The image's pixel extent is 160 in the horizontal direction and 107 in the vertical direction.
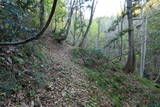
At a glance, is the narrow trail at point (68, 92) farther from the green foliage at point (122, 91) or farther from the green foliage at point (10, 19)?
the green foliage at point (10, 19)

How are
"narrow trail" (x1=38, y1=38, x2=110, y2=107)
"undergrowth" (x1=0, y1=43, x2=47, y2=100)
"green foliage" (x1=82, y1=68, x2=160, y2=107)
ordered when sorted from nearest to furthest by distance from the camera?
"undergrowth" (x1=0, y1=43, x2=47, y2=100), "narrow trail" (x1=38, y1=38, x2=110, y2=107), "green foliage" (x1=82, y1=68, x2=160, y2=107)

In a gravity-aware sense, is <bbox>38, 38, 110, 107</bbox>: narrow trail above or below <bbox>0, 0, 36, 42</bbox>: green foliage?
below

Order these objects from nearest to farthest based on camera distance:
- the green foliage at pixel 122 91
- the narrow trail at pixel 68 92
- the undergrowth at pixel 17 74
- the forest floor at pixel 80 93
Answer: the undergrowth at pixel 17 74
the forest floor at pixel 80 93
the narrow trail at pixel 68 92
the green foliage at pixel 122 91

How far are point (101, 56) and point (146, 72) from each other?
49.9ft

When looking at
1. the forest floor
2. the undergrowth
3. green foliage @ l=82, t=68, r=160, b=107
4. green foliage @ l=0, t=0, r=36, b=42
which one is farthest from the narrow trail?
green foliage @ l=0, t=0, r=36, b=42

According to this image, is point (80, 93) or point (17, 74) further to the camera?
point (80, 93)

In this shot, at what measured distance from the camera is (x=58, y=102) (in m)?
3.76

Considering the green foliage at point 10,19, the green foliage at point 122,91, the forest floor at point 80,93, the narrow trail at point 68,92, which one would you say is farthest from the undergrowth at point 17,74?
the green foliage at point 122,91

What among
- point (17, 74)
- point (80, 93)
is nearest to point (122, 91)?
point (80, 93)

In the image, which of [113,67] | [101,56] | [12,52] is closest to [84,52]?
[101,56]

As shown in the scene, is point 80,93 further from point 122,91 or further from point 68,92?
point 122,91

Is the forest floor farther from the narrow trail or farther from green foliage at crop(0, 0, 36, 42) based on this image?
green foliage at crop(0, 0, 36, 42)

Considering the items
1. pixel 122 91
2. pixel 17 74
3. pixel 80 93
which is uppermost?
pixel 17 74

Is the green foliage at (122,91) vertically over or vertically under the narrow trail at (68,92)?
under
